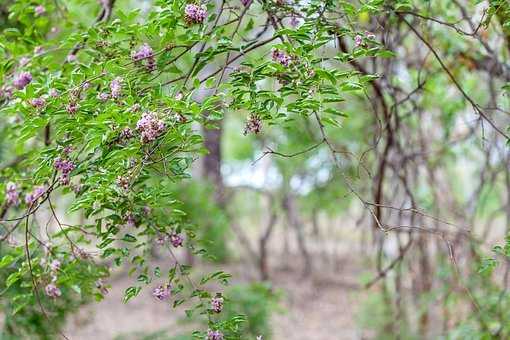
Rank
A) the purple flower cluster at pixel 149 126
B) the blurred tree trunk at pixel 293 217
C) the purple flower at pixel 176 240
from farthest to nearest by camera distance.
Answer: the blurred tree trunk at pixel 293 217, the purple flower at pixel 176 240, the purple flower cluster at pixel 149 126

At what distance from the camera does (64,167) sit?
56.3 inches

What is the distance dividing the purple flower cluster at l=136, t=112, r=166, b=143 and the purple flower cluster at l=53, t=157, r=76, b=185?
9.8 inches

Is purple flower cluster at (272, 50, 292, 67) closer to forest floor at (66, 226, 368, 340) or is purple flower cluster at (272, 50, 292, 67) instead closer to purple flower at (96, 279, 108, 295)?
purple flower at (96, 279, 108, 295)

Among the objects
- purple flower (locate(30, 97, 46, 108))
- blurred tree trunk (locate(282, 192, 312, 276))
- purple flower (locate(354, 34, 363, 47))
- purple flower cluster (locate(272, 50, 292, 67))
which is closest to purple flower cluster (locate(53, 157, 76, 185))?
purple flower (locate(30, 97, 46, 108))

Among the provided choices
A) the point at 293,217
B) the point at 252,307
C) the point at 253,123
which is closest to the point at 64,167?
the point at 253,123

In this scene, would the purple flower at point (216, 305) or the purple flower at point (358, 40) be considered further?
the purple flower at point (216, 305)

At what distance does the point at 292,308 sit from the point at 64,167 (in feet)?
18.1

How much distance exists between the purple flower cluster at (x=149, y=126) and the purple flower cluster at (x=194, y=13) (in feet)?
0.81

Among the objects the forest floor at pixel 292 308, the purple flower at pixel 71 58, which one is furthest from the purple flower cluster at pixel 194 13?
the forest floor at pixel 292 308

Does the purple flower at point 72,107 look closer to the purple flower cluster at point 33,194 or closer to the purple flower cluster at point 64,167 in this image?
the purple flower cluster at point 64,167

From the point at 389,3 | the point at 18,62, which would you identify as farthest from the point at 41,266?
the point at 389,3

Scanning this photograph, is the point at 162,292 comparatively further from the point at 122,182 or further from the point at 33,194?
the point at 33,194

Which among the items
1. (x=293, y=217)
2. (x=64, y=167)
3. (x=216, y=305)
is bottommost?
(x=216, y=305)

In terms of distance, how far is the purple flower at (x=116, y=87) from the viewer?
53.3 inches
